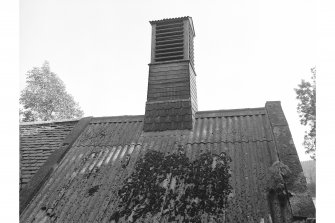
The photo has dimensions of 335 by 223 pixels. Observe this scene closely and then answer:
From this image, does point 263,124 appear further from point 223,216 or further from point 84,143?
point 84,143

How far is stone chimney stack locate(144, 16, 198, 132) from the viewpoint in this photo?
24.2ft

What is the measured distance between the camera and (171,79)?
7953 mm

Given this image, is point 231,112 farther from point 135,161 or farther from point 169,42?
point 135,161

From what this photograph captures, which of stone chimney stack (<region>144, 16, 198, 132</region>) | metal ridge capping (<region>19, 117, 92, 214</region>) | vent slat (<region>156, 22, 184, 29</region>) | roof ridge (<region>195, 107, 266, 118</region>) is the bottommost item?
metal ridge capping (<region>19, 117, 92, 214</region>)

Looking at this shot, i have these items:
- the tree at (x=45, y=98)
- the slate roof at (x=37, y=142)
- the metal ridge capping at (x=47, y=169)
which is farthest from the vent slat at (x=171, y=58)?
the tree at (x=45, y=98)

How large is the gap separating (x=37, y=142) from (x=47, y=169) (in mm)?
1897

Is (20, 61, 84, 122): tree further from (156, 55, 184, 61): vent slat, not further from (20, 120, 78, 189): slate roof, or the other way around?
(156, 55, 184, 61): vent slat

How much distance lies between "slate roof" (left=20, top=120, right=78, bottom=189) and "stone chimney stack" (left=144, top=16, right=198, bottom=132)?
3020mm

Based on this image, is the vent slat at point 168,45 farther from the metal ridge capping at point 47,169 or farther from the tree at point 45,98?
the tree at point 45,98

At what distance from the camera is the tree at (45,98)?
1966cm

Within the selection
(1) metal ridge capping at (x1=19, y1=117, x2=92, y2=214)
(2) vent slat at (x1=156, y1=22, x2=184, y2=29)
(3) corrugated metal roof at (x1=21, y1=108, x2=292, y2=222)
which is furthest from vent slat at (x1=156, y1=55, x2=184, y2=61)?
(1) metal ridge capping at (x1=19, y1=117, x2=92, y2=214)

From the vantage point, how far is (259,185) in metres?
4.77

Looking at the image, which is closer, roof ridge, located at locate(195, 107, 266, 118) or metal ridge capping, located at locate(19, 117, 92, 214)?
metal ridge capping, located at locate(19, 117, 92, 214)

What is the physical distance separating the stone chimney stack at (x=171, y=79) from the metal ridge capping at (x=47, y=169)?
234 centimetres
